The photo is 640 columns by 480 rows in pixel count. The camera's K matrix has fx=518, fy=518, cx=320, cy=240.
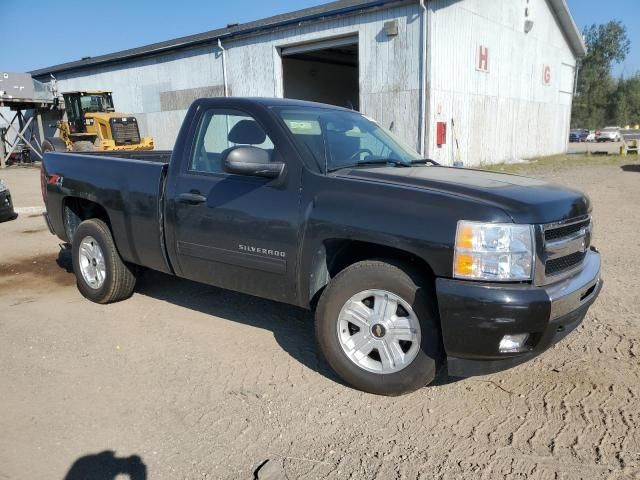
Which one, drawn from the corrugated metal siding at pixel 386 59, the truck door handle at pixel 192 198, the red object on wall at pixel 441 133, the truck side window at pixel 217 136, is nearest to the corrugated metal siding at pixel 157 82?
the corrugated metal siding at pixel 386 59

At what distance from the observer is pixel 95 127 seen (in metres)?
22.8

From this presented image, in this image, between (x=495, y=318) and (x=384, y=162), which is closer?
(x=495, y=318)

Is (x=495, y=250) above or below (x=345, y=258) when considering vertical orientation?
above

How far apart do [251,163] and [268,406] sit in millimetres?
1601

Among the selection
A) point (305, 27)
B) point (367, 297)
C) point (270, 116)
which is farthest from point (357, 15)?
point (367, 297)

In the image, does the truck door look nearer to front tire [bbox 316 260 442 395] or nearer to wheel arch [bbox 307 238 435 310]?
wheel arch [bbox 307 238 435 310]

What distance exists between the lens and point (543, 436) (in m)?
2.93

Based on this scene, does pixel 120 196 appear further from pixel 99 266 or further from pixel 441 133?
pixel 441 133

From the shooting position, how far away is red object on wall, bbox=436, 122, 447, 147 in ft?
56.4

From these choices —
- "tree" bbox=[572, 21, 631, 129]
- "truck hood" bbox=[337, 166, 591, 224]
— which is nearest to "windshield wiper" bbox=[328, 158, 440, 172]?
"truck hood" bbox=[337, 166, 591, 224]

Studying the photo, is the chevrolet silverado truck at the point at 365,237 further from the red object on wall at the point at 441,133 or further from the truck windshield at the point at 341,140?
the red object on wall at the point at 441,133

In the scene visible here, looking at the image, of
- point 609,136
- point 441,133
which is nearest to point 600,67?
point 609,136

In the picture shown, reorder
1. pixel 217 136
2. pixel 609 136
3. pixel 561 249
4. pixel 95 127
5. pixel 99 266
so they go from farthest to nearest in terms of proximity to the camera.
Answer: pixel 609 136 < pixel 95 127 < pixel 99 266 < pixel 217 136 < pixel 561 249

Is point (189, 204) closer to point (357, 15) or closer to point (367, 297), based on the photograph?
point (367, 297)
